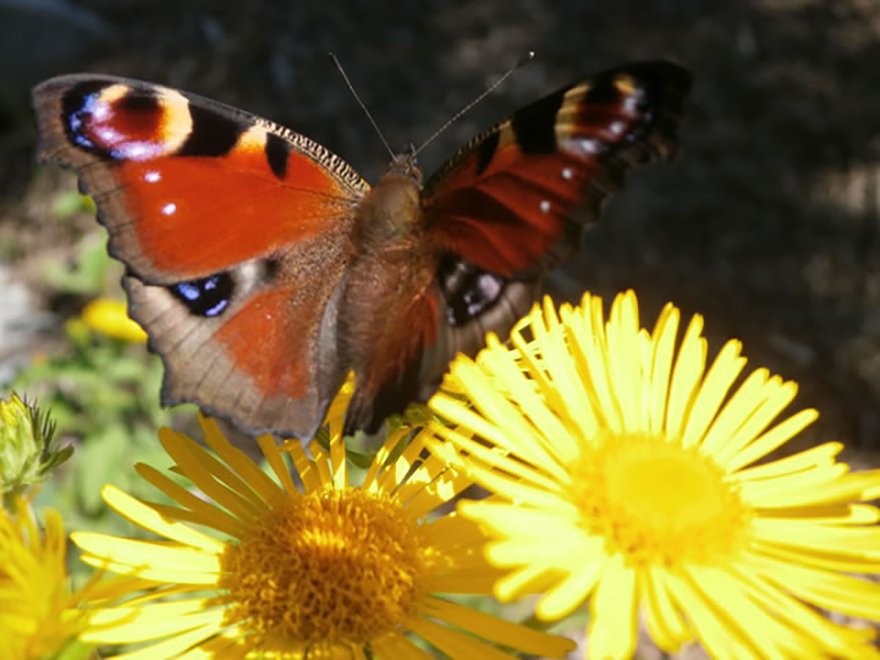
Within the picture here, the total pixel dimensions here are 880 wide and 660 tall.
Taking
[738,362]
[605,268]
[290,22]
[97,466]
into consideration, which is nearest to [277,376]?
[738,362]

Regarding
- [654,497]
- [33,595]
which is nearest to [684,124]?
[654,497]

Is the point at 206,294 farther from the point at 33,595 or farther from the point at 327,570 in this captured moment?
the point at 33,595

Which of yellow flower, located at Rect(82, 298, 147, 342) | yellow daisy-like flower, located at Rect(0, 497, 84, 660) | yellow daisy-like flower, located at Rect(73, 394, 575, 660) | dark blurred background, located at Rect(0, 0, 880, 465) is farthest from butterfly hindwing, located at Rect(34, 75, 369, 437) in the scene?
dark blurred background, located at Rect(0, 0, 880, 465)

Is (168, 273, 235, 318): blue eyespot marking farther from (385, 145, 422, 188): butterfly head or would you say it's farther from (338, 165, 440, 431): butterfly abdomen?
(385, 145, 422, 188): butterfly head

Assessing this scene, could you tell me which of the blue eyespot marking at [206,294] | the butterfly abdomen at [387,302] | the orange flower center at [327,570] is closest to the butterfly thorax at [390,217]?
the butterfly abdomen at [387,302]

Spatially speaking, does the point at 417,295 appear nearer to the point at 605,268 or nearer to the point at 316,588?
the point at 316,588

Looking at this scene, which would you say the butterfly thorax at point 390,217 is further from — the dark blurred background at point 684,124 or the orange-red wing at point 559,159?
the dark blurred background at point 684,124
